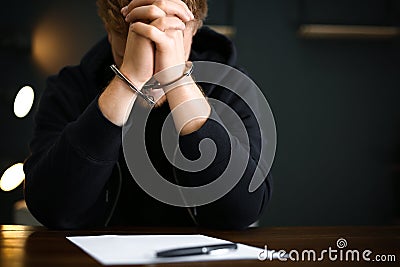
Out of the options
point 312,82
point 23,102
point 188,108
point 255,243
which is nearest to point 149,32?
point 188,108

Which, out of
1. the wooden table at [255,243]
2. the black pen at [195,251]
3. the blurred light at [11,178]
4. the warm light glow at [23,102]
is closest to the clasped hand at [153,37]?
the wooden table at [255,243]

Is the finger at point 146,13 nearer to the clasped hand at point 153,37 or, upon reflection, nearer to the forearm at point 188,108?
the clasped hand at point 153,37

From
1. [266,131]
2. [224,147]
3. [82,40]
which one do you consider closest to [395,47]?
[82,40]

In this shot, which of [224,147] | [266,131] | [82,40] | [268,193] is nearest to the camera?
[224,147]

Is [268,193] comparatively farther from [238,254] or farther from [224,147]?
[238,254]

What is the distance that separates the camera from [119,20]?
1.09 metres

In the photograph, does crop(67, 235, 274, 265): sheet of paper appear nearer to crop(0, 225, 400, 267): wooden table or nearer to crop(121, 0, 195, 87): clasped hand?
crop(0, 225, 400, 267): wooden table

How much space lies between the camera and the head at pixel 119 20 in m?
1.09

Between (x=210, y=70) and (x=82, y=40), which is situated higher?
(x=82, y=40)

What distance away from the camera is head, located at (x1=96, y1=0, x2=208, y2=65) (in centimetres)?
109

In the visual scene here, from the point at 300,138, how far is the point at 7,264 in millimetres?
2742

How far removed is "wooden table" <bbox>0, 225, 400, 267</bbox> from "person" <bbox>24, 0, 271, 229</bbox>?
0.06 metres

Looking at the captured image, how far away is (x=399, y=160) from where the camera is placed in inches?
129

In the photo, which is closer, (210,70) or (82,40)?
(210,70)
